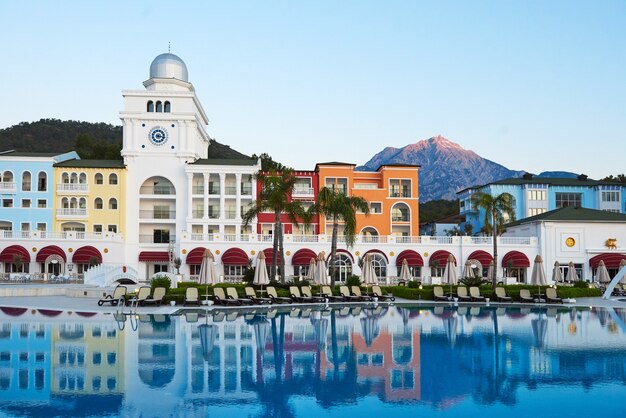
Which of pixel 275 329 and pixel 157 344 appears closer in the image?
pixel 157 344

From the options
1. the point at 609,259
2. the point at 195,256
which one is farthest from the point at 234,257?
the point at 609,259

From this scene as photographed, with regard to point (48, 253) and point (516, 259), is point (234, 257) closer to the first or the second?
point (48, 253)

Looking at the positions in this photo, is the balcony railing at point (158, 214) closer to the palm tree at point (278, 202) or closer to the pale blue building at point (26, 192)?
the pale blue building at point (26, 192)

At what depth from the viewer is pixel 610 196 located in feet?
243

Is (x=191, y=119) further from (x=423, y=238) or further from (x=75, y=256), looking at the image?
(x=423, y=238)

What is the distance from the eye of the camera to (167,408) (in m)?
11.8

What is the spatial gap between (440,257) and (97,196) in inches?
1242

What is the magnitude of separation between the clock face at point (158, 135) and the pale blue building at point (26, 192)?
8978mm

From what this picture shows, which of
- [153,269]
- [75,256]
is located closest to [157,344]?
[75,256]

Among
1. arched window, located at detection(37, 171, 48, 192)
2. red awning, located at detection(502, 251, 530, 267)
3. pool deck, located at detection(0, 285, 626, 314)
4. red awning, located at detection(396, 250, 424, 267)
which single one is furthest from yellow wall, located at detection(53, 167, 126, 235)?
red awning, located at detection(502, 251, 530, 267)

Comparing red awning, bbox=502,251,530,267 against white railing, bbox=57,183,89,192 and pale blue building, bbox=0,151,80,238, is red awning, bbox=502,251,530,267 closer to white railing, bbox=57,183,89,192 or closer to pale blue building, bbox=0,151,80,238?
white railing, bbox=57,183,89,192

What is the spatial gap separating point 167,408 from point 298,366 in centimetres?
482

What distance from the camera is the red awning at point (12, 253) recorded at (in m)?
52.3

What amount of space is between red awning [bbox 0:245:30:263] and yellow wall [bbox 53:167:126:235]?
6.61 metres
